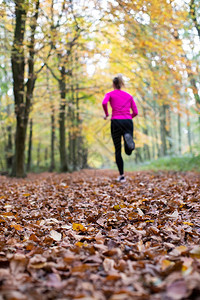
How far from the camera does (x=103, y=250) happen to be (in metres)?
1.98

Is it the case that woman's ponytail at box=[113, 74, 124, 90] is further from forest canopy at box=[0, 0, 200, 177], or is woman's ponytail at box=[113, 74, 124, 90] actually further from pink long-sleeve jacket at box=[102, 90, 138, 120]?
forest canopy at box=[0, 0, 200, 177]

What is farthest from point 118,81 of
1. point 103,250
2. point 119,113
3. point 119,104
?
point 103,250

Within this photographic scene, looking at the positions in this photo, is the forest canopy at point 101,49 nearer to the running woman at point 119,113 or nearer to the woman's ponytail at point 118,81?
the woman's ponytail at point 118,81

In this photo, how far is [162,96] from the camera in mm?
8578

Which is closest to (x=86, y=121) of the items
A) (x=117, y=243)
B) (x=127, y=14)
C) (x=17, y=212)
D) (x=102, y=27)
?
(x=102, y=27)

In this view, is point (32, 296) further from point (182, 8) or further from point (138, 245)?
point (182, 8)

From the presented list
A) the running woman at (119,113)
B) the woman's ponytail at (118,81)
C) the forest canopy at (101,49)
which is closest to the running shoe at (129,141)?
the running woman at (119,113)

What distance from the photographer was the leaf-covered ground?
1.32 meters

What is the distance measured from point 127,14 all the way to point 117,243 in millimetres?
5536

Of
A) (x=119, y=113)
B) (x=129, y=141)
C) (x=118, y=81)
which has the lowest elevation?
(x=129, y=141)

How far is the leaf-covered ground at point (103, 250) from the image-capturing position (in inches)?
52.1

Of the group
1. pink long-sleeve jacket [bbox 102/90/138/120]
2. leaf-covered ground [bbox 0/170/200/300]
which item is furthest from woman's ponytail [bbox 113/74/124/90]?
leaf-covered ground [bbox 0/170/200/300]

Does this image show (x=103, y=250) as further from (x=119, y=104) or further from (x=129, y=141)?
(x=119, y=104)

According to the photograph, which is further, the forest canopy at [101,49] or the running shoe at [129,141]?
the forest canopy at [101,49]
